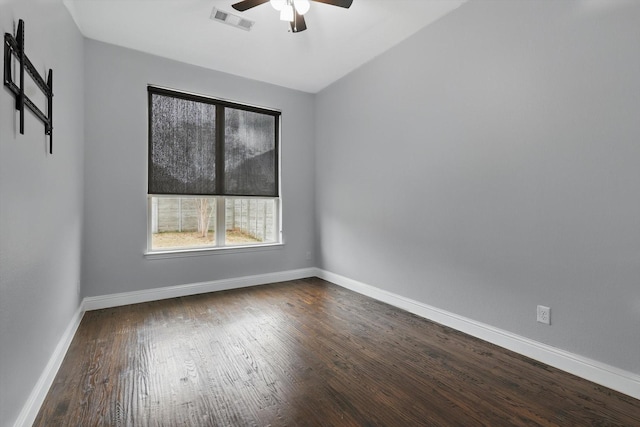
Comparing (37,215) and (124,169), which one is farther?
(124,169)

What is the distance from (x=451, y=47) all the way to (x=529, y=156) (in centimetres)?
130

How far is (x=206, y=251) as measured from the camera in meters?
4.02

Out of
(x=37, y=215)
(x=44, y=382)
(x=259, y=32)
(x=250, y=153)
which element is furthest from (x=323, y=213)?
(x=44, y=382)

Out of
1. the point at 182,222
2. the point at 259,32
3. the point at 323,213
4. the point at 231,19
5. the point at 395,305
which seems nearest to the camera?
the point at 231,19

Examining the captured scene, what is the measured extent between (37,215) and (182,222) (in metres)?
2.18

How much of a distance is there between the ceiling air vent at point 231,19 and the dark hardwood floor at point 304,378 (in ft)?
9.68

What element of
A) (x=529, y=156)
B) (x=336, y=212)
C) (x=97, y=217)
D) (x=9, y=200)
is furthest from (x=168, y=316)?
(x=529, y=156)

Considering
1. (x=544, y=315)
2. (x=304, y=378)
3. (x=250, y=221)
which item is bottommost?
(x=304, y=378)

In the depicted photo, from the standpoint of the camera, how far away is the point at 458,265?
2.87m

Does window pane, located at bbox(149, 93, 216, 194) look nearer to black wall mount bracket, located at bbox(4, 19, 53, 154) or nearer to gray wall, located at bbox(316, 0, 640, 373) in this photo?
black wall mount bracket, located at bbox(4, 19, 53, 154)

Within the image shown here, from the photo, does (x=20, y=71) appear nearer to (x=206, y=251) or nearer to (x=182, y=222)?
(x=182, y=222)

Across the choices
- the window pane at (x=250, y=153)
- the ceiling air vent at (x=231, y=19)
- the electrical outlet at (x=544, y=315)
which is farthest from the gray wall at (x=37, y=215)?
the electrical outlet at (x=544, y=315)

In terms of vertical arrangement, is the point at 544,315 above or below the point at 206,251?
below

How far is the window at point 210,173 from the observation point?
3.78 meters
